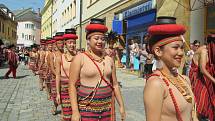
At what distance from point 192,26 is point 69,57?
854 cm

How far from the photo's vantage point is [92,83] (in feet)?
14.9

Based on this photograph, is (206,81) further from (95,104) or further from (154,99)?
(154,99)

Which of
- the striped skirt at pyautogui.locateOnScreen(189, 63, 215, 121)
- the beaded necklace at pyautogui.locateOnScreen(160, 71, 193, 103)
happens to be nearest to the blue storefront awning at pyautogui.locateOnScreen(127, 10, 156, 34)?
the striped skirt at pyautogui.locateOnScreen(189, 63, 215, 121)

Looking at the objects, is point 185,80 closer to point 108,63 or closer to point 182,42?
point 182,42

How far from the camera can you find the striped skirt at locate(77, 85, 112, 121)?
449cm

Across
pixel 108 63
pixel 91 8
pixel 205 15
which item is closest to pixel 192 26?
pixel 205 15

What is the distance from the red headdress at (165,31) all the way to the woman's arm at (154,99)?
0.32m

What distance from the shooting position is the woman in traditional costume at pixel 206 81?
6.61 m

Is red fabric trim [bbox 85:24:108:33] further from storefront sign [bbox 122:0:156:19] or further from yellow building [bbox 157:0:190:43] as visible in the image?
storefront sign [bbox 122:0:156:19]

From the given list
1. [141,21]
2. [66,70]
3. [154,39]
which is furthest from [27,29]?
[154,39]

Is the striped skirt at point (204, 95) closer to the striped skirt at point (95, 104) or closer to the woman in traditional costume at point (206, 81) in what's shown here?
the woman in traditional costume at point (206, 81)

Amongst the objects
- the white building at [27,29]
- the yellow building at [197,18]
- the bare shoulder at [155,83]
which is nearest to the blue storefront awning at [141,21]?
the yellow building at [197,18]

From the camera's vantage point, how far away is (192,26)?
14.0 metres

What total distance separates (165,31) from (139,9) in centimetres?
1637
